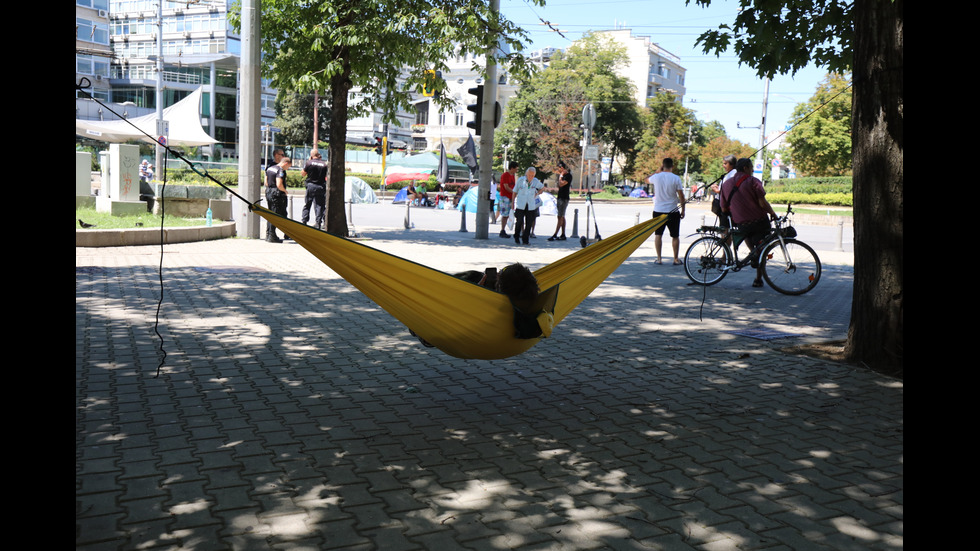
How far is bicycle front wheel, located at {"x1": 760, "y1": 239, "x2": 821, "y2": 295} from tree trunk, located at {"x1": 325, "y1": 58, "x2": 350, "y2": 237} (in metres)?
8.09

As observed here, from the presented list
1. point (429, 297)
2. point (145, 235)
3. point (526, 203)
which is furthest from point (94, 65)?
point (429, 297)

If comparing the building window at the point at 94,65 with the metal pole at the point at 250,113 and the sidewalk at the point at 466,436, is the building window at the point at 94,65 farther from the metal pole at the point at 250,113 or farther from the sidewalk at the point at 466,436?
the sidewalk at the point at 466,436

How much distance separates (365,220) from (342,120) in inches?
292

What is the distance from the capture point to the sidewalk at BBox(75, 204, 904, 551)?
3.24 m

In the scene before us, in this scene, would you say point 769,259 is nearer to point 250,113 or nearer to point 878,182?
point 878,182

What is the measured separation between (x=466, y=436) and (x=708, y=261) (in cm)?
682

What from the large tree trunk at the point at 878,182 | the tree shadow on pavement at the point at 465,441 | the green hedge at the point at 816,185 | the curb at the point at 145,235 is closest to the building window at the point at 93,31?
the green hedge at the point at 816,185

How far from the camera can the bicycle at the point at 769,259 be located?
9836mm

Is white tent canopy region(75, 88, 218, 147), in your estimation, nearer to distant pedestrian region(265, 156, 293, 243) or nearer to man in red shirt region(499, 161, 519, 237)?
man in red shirt region(499, 161, 519, 237)

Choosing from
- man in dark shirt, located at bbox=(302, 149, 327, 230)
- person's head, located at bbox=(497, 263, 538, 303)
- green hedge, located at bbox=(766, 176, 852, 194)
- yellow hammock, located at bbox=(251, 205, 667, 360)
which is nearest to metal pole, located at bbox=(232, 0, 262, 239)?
man in dark shirt, located at bbox=(302, 149, 327, 230)

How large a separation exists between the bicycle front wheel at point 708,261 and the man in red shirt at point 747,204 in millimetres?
340

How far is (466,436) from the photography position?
4379 mm

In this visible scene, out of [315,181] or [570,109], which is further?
[570,109]
